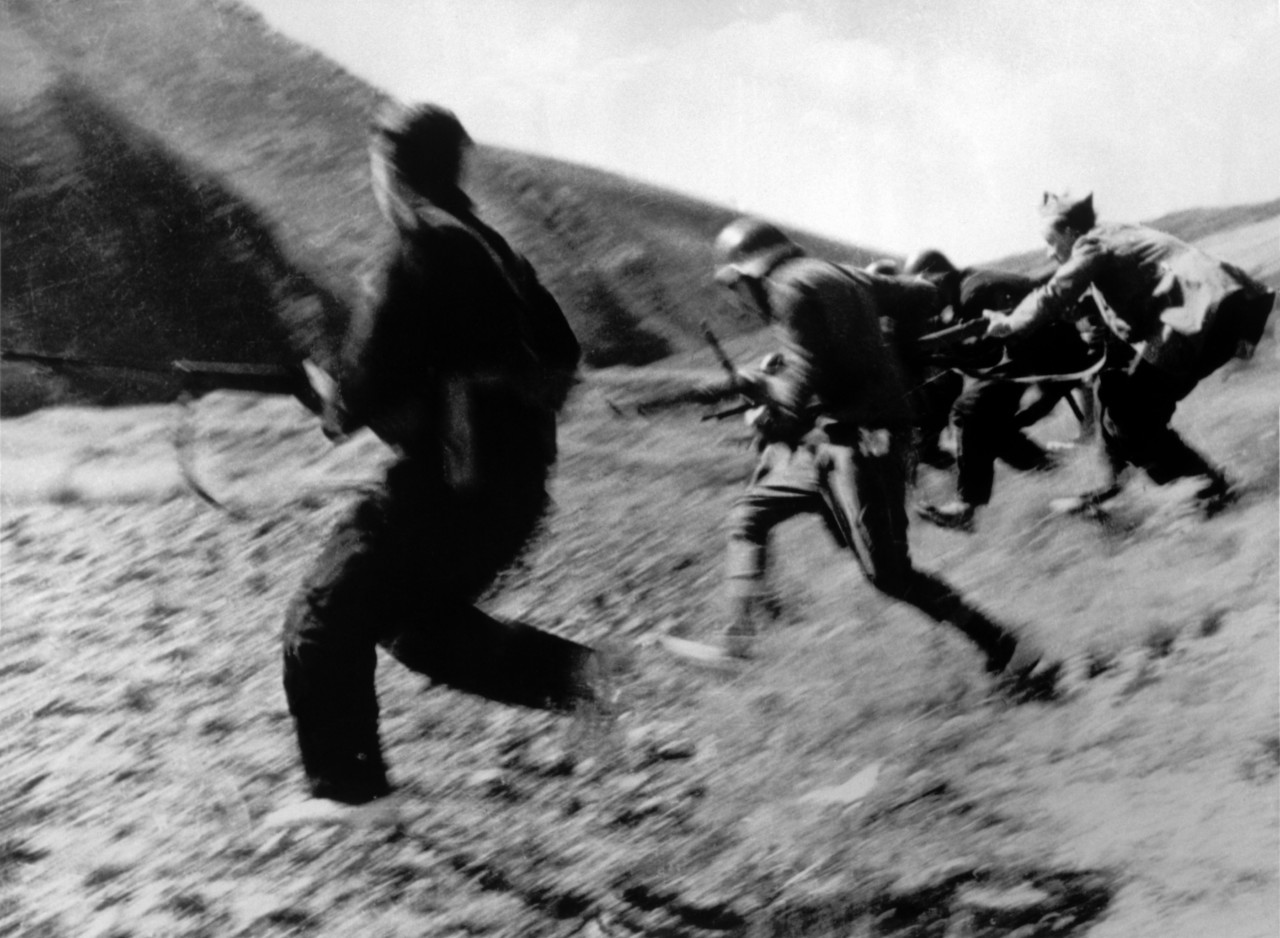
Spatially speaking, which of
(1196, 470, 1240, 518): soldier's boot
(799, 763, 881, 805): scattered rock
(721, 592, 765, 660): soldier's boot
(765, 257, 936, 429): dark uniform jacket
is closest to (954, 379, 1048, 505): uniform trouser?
(765, 257, 936, 429): dark uniform jacket

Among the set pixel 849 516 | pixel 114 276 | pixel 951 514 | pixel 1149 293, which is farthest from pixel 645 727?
pixel 1149 293

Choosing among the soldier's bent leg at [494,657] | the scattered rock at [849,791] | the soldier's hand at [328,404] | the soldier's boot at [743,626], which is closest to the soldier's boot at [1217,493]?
the scattered rock at [849,791]

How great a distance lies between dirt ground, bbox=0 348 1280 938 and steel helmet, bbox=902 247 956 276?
1.80ft

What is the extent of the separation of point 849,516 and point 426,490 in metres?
1.13

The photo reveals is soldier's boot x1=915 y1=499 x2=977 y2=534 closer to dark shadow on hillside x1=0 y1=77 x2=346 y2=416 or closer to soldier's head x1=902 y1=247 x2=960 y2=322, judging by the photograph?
soldier's head x1=902 y1=247 x2=960 y2=322

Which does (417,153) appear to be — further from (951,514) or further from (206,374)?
(951,514)

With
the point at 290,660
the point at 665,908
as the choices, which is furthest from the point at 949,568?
the point at 290,660

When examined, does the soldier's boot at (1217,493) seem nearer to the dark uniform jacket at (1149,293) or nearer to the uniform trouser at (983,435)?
the dark uniform jacket at (1149,293)

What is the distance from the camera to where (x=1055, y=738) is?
3.10 meters

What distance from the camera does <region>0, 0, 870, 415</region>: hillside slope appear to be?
9.43 ft

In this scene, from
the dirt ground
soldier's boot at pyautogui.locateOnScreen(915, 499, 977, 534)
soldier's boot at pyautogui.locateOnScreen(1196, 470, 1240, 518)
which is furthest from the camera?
soldier's boot at pyautogui.locateOnScreen(1196, 470, 1240, 518)

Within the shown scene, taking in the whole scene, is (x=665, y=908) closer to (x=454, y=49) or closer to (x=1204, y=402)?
(x=1204, y=402)

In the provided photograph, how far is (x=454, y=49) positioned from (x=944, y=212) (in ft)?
4.90

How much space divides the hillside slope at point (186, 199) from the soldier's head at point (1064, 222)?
1.27 metres
